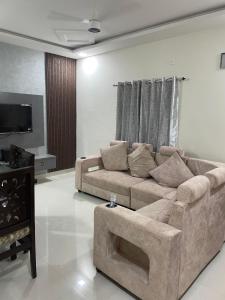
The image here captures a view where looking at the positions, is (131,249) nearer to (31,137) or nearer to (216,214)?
(216,214)

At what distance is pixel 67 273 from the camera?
2.19 m

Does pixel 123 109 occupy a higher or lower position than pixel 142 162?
higher

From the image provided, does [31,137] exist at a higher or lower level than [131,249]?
higher

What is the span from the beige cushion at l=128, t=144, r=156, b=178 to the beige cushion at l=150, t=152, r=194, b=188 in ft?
0.74

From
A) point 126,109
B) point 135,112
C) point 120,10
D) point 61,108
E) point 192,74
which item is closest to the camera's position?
point 120,10

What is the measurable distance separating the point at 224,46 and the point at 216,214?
2.34m

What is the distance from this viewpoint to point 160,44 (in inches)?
155

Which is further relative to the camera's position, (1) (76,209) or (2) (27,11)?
(1) (76,209)

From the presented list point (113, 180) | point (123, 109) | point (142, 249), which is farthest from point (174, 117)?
point (142, 249)

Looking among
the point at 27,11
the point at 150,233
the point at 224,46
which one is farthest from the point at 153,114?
the point at 150,233

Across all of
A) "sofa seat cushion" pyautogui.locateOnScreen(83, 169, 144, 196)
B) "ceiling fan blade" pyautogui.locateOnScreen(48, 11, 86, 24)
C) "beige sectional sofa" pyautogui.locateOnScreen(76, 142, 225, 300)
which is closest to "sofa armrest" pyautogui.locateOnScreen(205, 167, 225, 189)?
"beige sectional sofa" pyautogui.locateOnScreen(76, 142, 225, 300)

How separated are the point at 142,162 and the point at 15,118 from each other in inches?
95.3

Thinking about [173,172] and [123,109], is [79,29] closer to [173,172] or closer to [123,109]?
[123,109]

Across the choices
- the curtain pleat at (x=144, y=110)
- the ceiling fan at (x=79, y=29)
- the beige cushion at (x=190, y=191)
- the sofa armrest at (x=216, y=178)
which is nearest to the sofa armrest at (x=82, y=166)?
the curtain pleat at (x=144, y=110)
